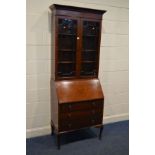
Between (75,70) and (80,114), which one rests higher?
(75,70)

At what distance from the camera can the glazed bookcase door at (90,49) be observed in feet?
10.5

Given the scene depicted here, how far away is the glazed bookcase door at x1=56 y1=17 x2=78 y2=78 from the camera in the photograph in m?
3.02

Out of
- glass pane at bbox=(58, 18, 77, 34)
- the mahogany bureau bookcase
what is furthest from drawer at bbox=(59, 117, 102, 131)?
glass pane at bbox=(58, 18, 77, 34)

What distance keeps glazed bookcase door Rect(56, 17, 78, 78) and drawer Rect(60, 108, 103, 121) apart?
564mm

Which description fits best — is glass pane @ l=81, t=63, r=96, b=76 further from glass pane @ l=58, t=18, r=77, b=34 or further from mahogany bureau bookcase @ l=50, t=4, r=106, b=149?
glass pane @ l=58, t=18, r=77, b=34

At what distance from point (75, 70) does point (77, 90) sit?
1.01ft

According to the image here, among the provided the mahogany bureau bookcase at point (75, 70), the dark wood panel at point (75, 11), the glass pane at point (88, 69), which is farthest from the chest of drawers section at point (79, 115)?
the dark wood panel at point (75, 11)

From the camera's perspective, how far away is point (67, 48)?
3.13 metres

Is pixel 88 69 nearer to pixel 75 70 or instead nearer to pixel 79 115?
pixel 75 70

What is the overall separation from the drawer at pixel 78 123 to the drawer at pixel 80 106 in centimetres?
18

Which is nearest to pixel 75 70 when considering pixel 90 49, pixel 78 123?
pixel 90 49

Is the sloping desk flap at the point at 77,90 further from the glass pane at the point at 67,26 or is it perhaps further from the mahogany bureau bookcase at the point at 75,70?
the glass pane at the point at 67,26
